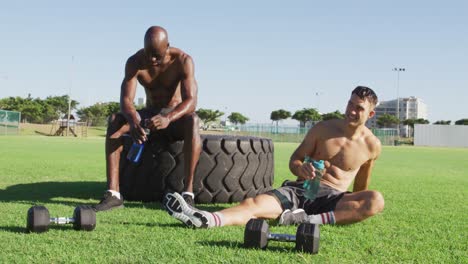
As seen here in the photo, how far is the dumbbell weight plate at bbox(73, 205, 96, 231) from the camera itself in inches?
130

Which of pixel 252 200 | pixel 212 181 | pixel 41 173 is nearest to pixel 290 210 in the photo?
pixel 252 200

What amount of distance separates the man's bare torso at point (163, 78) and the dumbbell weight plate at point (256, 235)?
2.09 meters

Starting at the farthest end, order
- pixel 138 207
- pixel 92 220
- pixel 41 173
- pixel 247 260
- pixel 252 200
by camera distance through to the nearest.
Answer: pixel 41 173 < pixel 138 207 < pixel 252 200 < pixel 92 220 < pixel 247 260

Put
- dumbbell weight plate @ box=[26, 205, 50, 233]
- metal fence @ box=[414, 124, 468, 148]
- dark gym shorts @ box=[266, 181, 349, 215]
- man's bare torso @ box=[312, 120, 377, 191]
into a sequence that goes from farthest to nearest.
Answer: metal fence @ box=[414, 124, 468, 148] < man's bare torso @ box=[312, 120, 377, 191] < dark gym shorts @ box=[266, 181, 349, 215] < dumbbell weight plate @ box=[26, 205, 50, 233]

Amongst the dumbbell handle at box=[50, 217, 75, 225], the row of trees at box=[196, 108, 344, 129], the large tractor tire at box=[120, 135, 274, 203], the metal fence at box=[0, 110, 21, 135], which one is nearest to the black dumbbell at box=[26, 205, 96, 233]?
the dumbbell handle at box=[50, 217, 75, 225]

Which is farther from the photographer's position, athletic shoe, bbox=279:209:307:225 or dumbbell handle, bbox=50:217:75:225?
athletic shoe, bbox=279:209:307:225

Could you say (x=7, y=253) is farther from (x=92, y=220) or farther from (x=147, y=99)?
(x=147, y=99)

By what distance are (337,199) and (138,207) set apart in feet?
5.32

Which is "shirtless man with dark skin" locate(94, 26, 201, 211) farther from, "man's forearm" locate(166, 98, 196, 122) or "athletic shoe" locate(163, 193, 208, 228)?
"athletic shoe" locate(163, 193, 208, 228)

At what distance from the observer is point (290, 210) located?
3943mm

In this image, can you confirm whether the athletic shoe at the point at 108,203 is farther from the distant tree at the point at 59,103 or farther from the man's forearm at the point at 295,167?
the distant tree at the point at 59,103

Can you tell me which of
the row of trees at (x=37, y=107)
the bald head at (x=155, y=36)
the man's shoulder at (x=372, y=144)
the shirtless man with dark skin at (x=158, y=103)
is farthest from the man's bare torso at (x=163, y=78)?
the row of trees at (x=37, y=107)

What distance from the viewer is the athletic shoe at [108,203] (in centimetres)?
431

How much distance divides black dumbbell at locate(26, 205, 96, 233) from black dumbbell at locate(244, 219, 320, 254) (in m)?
0.97
